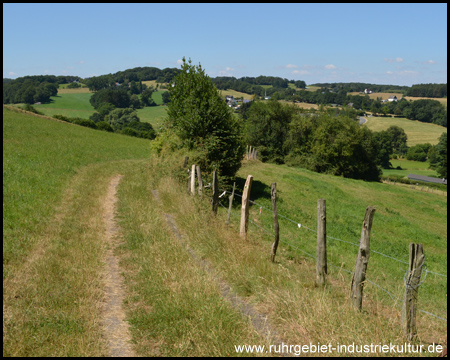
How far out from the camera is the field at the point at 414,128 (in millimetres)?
105050

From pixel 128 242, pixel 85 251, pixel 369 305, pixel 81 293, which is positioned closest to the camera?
pixel 369 305

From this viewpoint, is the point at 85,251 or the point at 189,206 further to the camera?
the point at 189,206

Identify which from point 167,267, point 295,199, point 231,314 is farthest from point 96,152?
point 231,314

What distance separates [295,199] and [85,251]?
17.2 metres

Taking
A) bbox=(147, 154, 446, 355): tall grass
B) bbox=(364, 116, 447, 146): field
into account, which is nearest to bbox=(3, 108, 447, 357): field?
bbox=(147, 154, 446, 355): tall grass

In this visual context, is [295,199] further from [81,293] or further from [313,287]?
[81,293]

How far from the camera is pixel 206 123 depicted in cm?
1895

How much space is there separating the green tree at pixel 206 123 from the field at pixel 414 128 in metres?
99.6

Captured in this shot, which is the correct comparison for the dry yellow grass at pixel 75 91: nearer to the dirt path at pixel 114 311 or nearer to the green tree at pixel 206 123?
the green tree at pixel 206 123

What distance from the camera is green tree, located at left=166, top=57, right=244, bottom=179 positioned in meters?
18.7

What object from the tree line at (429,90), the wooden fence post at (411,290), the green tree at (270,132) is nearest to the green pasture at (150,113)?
the green tree at (270,132)

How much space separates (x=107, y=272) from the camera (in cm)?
820

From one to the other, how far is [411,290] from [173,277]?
14.1 ft

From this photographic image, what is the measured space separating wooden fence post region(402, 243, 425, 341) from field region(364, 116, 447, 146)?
110294mm
